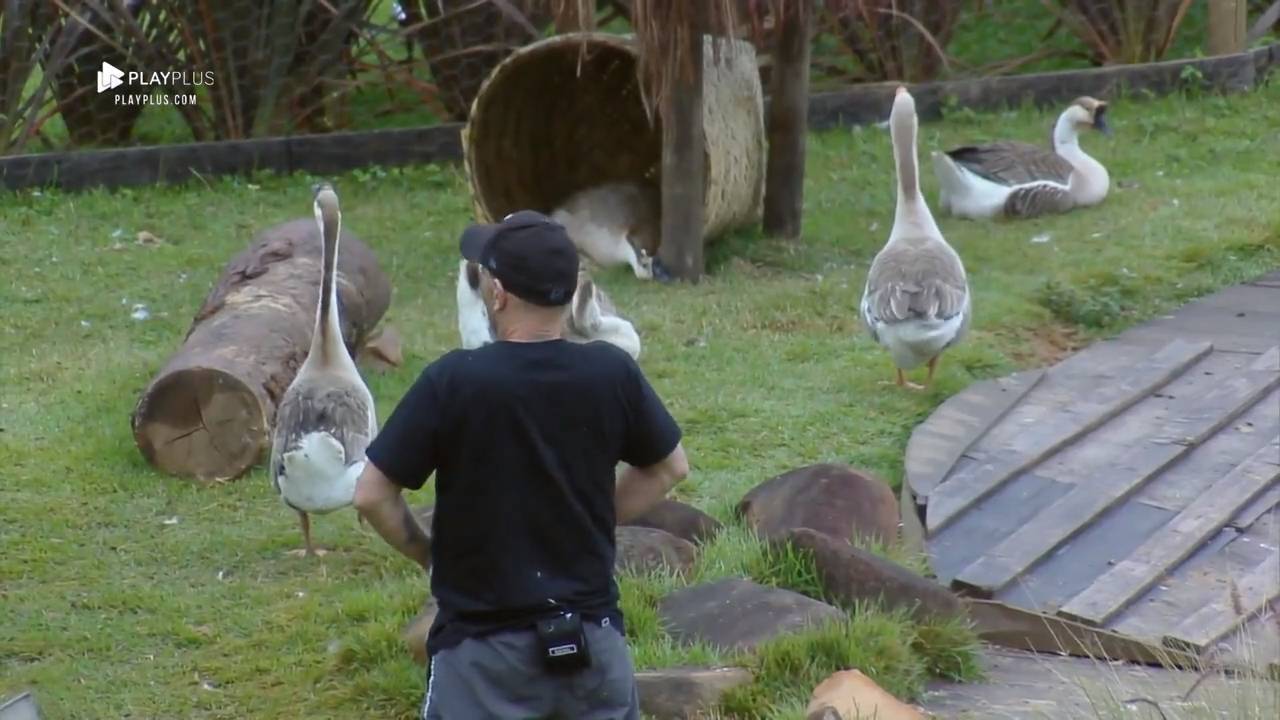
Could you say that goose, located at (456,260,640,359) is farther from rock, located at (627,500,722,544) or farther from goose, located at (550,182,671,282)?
goose, located at (550,182,671,282)

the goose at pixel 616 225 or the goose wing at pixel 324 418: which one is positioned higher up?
the goose wing at pixel 324 418

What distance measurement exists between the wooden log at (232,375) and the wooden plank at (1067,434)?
2.68m

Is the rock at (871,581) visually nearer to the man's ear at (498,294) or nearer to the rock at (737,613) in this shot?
the rock at (737,613)

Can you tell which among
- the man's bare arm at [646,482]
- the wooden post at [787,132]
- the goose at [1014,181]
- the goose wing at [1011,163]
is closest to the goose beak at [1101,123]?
the goose at [1014,181]

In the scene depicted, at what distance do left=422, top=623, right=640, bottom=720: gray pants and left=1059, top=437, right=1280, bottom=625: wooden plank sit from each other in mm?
2306

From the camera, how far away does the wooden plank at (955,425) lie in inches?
260

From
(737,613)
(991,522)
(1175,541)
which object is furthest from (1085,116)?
(737,613)

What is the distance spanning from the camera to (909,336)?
7.46 m

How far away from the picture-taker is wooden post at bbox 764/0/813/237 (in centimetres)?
1030

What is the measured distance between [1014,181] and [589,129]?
2.81 metres

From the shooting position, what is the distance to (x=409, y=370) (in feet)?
27.2

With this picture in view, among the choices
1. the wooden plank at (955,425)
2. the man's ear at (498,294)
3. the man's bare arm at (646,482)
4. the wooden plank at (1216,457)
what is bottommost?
the wooden plank at (1216,457)

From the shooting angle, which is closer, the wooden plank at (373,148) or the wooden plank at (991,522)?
the wooden plank at (991,522)

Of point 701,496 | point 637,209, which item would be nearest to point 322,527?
point 701,496
